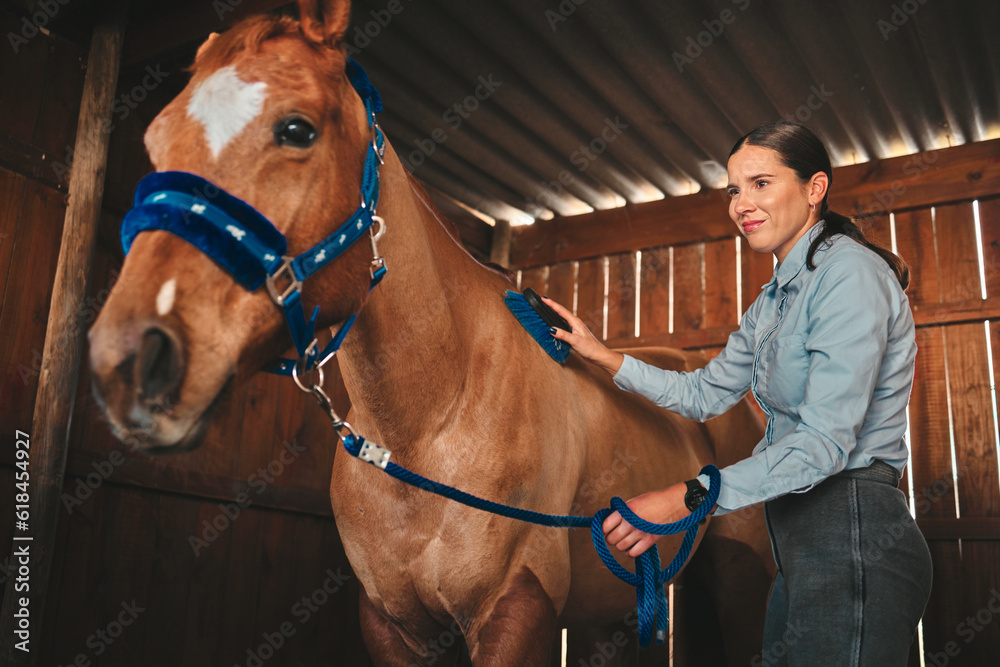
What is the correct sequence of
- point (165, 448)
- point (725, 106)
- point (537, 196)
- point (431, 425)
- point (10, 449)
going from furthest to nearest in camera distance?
1. point (537, 196)
2. point (725, 106)
3. point (10, 449)
4. point (431, 425)
5. point (165, 448)

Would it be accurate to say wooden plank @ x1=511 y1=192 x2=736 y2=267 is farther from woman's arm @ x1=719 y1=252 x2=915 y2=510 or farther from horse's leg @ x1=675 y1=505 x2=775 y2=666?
woman's arm @ x1=719 y1=252 x2=915 y2=510

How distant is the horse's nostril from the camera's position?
112 cm

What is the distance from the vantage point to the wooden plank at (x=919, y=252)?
14.9 feet

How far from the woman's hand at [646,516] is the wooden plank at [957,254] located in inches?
147

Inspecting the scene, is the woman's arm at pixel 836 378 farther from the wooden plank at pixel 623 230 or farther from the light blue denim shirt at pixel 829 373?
the wooden plank at pixel 623 230

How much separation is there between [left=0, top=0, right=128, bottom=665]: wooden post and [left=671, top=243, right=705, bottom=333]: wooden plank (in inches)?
142

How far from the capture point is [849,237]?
5.44ft

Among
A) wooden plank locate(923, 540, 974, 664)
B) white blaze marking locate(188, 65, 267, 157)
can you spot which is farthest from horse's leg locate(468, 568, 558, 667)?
wooden plank locate(923, 540, 974, 664)

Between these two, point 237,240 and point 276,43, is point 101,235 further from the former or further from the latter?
point 237,240

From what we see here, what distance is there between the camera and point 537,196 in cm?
552

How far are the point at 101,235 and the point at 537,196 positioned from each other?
293cm

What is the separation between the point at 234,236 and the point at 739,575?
268 cm

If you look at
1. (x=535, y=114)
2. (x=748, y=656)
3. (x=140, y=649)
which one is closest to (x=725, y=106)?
(x=535, y=114)

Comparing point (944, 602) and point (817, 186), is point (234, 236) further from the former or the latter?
point (944, 602)
